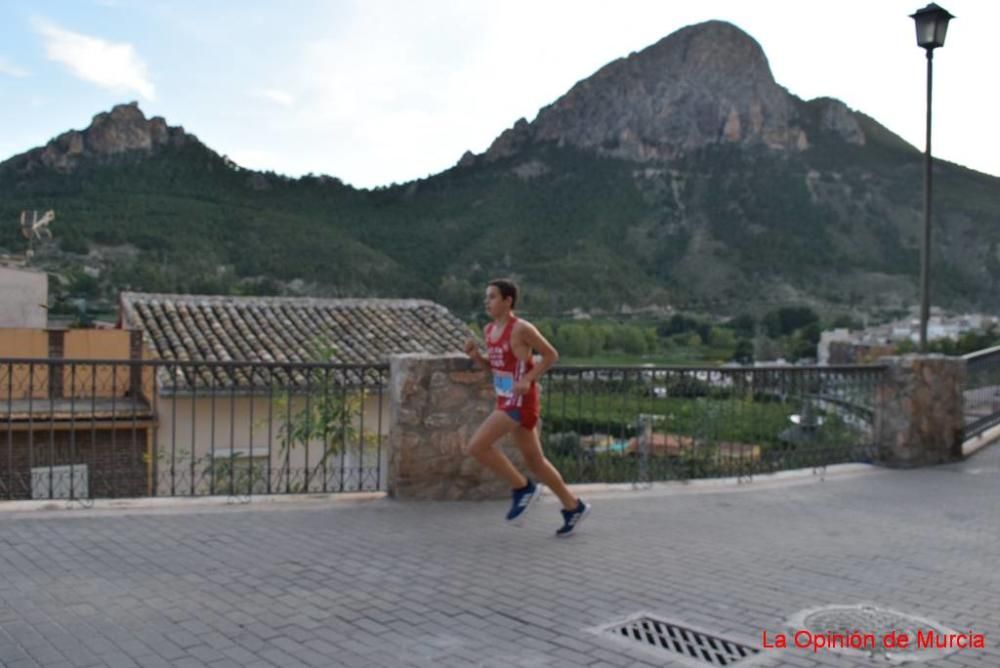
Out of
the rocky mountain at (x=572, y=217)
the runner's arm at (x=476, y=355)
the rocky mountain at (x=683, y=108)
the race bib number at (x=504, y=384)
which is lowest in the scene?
the race bib number at (x=504, y=384)

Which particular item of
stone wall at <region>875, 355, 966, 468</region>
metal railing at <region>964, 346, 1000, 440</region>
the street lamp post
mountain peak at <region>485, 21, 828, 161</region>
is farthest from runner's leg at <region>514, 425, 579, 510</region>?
mountain peak at <region>485, 21, 828, 161</region>

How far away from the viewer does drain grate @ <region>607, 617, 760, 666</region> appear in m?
3.84

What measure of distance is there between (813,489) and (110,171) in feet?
187

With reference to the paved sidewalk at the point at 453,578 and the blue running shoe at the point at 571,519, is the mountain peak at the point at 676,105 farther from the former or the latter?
the blue running shoe at the point at 571,519

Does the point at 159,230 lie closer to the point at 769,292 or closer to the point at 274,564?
the point at 769,292

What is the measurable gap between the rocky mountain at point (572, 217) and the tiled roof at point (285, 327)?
19.5 meters

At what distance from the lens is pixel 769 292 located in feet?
208

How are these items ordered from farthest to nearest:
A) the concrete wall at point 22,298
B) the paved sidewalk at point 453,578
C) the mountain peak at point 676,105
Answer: the mountain peak at point 676,105
the concrete wall at point 22,298
the paved sidewalk at point 453,578

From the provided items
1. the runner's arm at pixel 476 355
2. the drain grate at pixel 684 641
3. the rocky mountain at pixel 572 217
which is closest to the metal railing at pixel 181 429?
the runner's arm at pixel 476 355

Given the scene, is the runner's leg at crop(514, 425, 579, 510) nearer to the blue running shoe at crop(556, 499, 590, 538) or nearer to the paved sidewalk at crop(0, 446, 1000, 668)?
the blue running shoe at crop(556, 499, 590, 538)

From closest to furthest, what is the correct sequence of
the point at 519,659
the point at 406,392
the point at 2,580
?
1. the point at 519,659
2. the point at 2,580
3. the point at 406,392

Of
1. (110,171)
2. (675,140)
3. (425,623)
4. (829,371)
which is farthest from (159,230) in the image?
(675,140)

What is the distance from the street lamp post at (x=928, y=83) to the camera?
403 inches

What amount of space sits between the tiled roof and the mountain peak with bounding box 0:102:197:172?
38.5 meters
